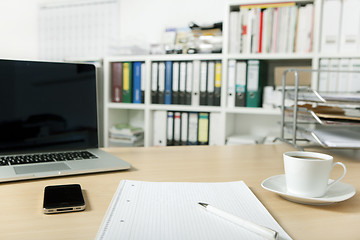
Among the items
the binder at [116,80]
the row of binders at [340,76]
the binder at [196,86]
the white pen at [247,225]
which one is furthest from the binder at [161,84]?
the white pen at [247,225]

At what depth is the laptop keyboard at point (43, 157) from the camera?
77 cm

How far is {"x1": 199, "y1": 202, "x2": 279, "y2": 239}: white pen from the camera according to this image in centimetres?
42

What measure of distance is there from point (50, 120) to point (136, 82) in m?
1.38

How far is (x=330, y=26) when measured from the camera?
1.74m

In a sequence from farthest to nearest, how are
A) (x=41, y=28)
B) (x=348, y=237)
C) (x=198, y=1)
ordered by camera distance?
(x=41, y=28)
(x=198, y=1)
(x=348, y=237)

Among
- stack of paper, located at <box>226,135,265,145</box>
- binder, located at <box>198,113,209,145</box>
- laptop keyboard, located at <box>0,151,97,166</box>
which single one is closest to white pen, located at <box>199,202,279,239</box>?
laptop keyboard, located at <box>0,151,97,166</box>

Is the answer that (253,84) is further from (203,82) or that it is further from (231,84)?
(203,82)

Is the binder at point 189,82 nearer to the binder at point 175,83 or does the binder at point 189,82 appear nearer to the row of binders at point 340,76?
the binder at point 175,83

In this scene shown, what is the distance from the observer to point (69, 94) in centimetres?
88

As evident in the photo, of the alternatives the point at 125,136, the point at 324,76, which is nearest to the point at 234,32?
the point at 324,76

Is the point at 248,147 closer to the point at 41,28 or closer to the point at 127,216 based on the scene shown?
the point at 127,216

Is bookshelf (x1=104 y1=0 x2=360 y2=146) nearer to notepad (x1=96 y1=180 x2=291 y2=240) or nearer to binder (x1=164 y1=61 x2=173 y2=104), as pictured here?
binder (x1=164 y1=61 x2=173 y2=104)

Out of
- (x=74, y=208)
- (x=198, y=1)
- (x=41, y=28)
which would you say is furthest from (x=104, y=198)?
(x=41, y=28)

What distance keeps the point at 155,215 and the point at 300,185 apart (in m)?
0.27
